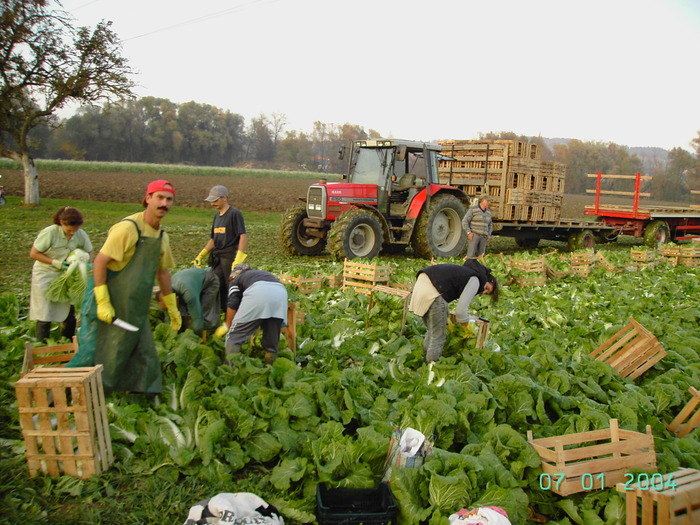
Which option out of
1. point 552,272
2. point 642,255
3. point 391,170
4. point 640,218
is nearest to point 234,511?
point 552,272

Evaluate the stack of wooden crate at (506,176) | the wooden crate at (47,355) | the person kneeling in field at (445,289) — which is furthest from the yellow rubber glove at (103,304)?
the stack of wooden crate at (506,176)

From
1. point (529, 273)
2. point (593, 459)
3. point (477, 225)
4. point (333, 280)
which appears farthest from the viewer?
point (477, 225)

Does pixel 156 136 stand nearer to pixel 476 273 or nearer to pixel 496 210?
pixel 496 210

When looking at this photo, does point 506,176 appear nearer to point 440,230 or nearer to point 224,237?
point 440,230

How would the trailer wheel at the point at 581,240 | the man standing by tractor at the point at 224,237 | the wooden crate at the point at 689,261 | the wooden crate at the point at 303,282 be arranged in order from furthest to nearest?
1. the trailer wheel at the point at 581,240
2. the wooden crate at the point at 689,261
3. the wooden crate at the point at 303,282
4. the man standing by tractor at the point at 224,237

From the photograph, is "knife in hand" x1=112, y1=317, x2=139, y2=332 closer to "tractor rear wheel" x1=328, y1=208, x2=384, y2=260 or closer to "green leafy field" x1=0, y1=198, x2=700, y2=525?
"green leafy field" x1=0, y1=198, x2=700, y2=525

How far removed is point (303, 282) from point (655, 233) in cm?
1407

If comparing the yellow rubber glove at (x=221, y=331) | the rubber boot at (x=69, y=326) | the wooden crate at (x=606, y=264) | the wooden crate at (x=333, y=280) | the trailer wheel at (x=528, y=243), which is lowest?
the trailer wheel at (x=528, y=243)

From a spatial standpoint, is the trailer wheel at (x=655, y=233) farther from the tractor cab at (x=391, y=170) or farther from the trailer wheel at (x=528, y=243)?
the tractor cab at (x=391, y=170)

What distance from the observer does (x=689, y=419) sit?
473 centimetres

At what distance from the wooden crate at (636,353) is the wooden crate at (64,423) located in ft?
15.8

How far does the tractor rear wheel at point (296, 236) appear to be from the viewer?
12078 millimetres

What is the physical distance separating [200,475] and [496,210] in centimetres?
1210

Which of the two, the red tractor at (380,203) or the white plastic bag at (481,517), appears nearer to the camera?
the white plastic bag at (481,517)
